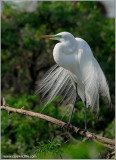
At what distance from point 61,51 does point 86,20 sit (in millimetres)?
2647

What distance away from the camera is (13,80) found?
15.9 feet

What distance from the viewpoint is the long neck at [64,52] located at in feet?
6.25

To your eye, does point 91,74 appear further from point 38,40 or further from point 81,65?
point 38,40

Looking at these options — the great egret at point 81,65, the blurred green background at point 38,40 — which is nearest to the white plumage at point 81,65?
the great egret at point 81,65

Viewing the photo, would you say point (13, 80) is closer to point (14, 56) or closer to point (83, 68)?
point (14, 56)

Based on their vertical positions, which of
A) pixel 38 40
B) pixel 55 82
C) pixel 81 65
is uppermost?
pixel 38 40

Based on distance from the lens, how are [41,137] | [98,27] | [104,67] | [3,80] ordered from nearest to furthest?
1. [41,137]
2. [104,67]
3. [98,27]
4. [3,80]

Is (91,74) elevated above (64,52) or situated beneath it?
situated beneath

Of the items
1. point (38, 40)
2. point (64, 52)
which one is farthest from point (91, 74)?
point (38, 40)

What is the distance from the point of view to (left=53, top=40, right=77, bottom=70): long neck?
6.25 ft

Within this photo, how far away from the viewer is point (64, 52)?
6.34 ft

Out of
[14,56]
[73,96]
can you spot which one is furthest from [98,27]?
[73,96]

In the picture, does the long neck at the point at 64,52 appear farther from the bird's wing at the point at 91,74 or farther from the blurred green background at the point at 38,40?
the blurred green background at the point at 38,40

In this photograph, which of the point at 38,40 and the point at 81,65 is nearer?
the point at 81,65
